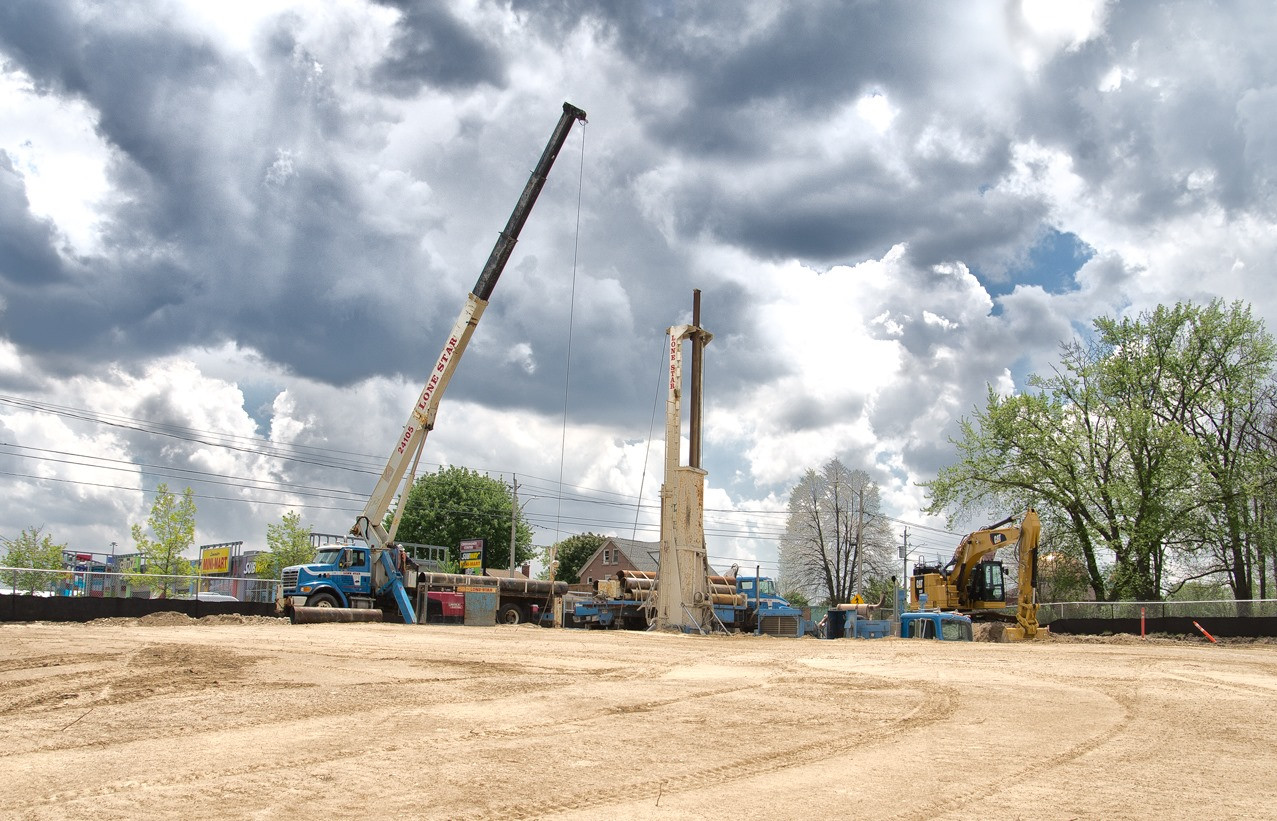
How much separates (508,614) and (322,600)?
21.4 feet

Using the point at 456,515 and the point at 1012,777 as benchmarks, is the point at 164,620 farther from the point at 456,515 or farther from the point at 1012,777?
the point at 456,515

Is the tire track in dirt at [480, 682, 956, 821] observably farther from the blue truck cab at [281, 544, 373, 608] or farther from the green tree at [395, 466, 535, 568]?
the green tree at [395, 466, 535, 568]

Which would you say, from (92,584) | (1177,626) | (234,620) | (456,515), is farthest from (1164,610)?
(456,515)

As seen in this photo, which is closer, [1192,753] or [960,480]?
[1192,753]

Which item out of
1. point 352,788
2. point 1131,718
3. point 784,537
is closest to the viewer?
point 352,788

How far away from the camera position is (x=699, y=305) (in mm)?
33750

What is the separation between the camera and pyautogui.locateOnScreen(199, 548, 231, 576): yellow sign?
82188 mm

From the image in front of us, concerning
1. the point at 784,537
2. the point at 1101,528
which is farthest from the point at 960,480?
the point at 784,537

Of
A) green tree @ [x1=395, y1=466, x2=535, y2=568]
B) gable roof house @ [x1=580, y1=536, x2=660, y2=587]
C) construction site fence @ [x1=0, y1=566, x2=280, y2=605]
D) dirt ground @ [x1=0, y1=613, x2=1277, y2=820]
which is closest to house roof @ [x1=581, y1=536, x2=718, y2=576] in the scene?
gable roof house @ [x1=580, y1=536, x2=660, y2=587]

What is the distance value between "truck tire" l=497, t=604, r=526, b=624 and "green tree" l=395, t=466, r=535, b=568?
36.0 metres

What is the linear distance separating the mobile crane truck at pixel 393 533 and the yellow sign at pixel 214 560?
Result: 185 feet

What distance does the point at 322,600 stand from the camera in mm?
30047

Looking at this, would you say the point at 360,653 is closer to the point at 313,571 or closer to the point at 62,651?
the point at 62,651

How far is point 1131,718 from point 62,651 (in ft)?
47.7
